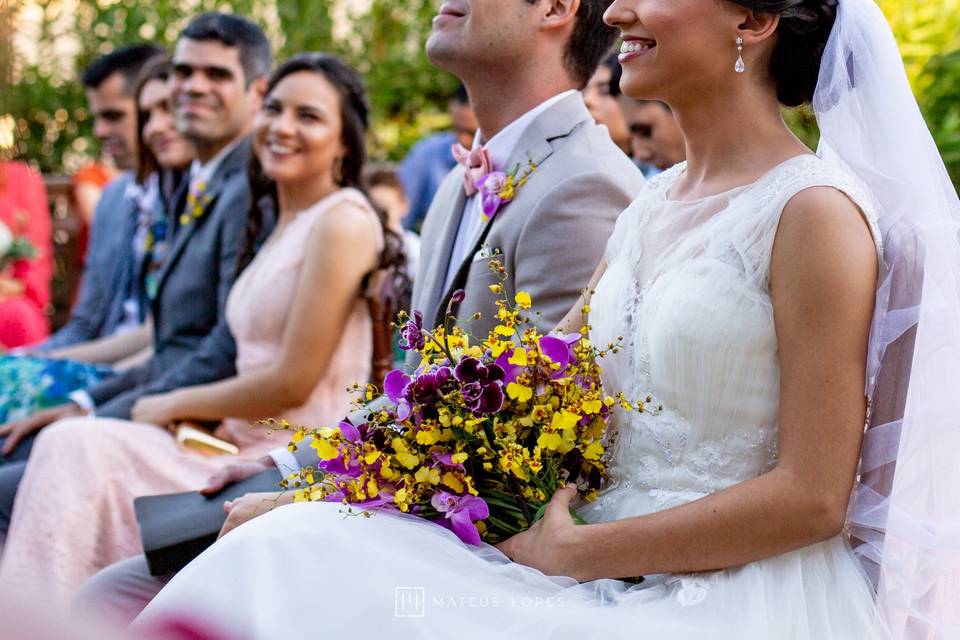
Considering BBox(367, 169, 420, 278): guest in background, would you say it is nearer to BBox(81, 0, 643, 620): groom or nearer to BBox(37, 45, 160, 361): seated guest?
BBox(37, 45, 160, 361): seated guest

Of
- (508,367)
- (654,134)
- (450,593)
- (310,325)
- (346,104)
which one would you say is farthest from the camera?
(654,134)

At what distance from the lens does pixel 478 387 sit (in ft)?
7.45

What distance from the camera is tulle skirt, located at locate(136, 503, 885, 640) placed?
2062 millimetres

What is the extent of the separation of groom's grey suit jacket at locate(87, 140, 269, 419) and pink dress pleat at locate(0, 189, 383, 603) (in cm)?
27

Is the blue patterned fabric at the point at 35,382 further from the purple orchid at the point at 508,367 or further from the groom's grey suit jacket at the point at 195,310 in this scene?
the purple orchid at the point at 508,367

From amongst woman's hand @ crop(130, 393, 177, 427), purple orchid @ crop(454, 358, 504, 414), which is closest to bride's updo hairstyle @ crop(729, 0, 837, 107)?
purple orchid @ crop(454, 358, 504, 414)

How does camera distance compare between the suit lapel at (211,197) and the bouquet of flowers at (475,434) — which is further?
the suit lapel at (211,197)

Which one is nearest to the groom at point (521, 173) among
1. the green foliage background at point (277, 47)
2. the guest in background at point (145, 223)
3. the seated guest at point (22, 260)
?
the guest in background at point (145, 223)

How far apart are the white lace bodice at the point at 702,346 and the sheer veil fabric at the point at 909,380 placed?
0.10m

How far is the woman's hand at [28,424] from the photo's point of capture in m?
4.64

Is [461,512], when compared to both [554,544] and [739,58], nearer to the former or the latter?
[554,544]

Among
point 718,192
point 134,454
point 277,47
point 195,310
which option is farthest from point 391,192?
point 718,192

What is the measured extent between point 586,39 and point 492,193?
1.84 ft

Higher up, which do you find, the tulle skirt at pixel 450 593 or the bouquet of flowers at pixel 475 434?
the bouquet of flowers at pixel 475 434
